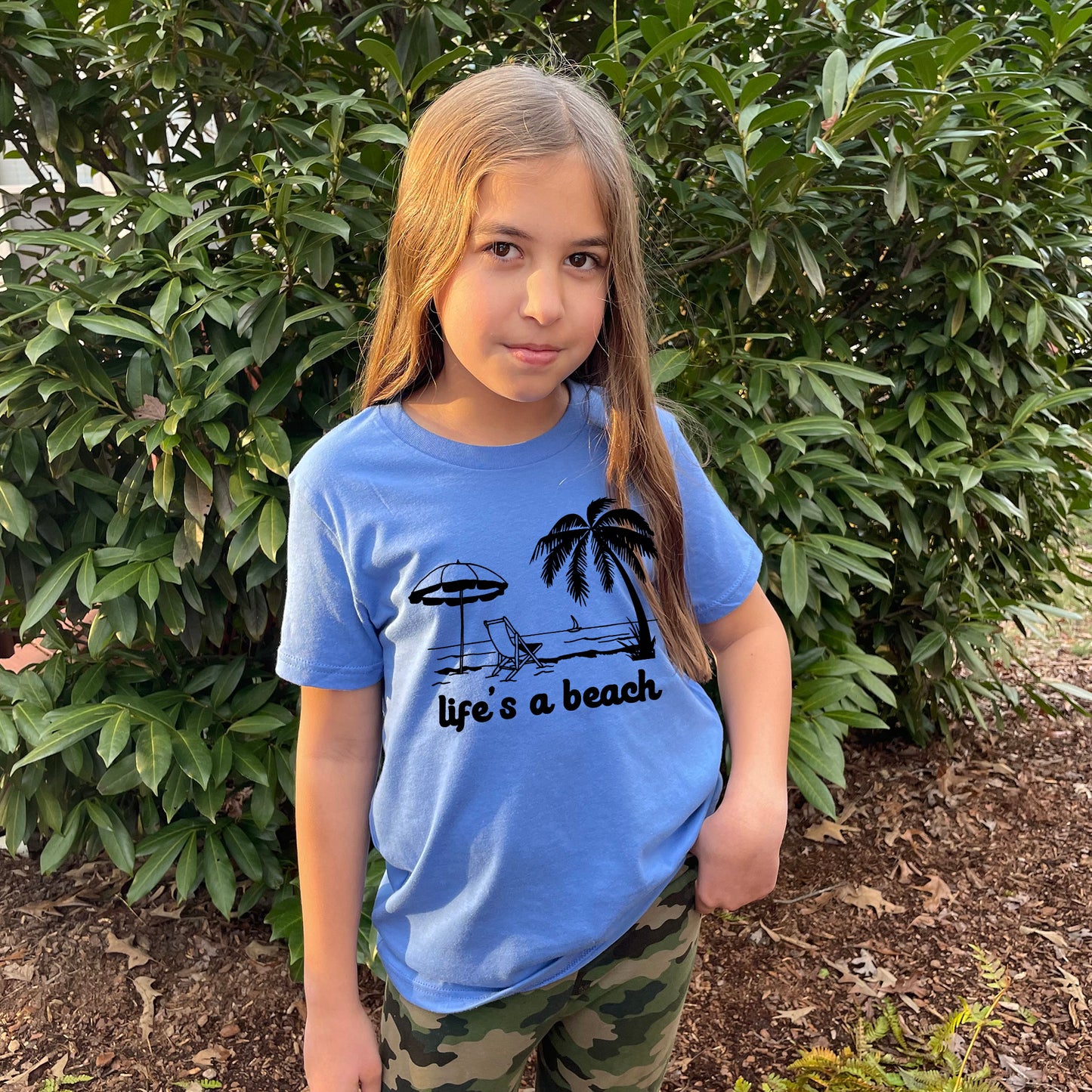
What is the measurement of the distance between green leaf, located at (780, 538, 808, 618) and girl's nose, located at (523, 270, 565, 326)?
125cm

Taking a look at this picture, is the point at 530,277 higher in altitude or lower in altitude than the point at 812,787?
higher

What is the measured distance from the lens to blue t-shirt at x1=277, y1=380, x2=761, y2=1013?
1.29m

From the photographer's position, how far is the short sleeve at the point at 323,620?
1.31 m

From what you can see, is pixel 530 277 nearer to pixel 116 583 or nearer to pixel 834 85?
pixel 834 85

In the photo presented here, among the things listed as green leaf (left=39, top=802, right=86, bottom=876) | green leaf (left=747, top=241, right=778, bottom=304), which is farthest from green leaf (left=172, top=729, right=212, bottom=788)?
green leaf (left=747, top=241, right=778, bottom=304)

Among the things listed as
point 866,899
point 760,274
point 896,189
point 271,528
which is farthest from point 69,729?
point 866,899

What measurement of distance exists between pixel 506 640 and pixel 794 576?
3.93 feet

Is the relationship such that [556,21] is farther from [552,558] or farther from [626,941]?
[626,941]

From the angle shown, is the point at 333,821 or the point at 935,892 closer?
the point at 333,821

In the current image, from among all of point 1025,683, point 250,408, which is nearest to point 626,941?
point 250,408

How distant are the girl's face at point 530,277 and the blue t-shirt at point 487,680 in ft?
0.48

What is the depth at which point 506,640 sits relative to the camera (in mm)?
1291

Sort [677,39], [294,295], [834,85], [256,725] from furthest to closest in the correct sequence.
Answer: [256,725]
[294,295]
[834,85]
[677,39]

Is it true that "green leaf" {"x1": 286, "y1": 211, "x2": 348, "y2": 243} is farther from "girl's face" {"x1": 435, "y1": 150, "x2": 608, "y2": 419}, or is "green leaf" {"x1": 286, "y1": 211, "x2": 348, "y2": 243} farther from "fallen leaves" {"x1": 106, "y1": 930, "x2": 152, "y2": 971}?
"fallen leaves" {"x1": 106, "y1": 930, "x2": 152, "y2": 971}
